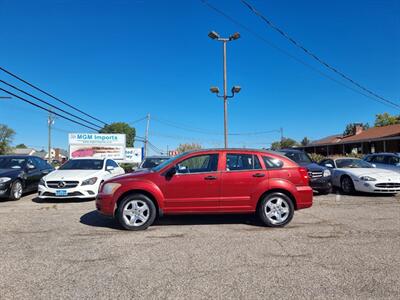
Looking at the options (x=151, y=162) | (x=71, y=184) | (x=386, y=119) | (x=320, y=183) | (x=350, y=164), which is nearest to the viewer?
(x=71, y=184)

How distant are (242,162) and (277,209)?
3.75ft

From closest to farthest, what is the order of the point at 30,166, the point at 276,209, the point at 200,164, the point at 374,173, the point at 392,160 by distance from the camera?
the point at 276,209 → the point at 200,164 → the point at 374,173 → the point at 30,166 → the point at 392,160

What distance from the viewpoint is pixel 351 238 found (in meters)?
5.51

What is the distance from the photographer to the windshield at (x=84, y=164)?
1100 cm

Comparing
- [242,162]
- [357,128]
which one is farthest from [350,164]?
[357,128]

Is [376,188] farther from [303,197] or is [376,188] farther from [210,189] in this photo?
[210,189]

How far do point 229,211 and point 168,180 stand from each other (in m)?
1.33

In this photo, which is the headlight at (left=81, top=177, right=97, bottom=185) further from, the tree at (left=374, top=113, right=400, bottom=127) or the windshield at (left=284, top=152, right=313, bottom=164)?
the tree at (left=374, top=113, right=400, bottom=127)

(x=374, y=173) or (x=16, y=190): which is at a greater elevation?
(x=374, y=173)

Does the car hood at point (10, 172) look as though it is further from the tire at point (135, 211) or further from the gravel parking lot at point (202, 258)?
the tire at point (135, 211)

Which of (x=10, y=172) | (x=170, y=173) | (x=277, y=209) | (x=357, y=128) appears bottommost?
(x=277, y=209)

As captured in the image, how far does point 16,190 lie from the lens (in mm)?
10289

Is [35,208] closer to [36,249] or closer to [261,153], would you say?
[36,249]

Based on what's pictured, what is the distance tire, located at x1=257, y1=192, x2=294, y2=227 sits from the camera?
638 centimetres
